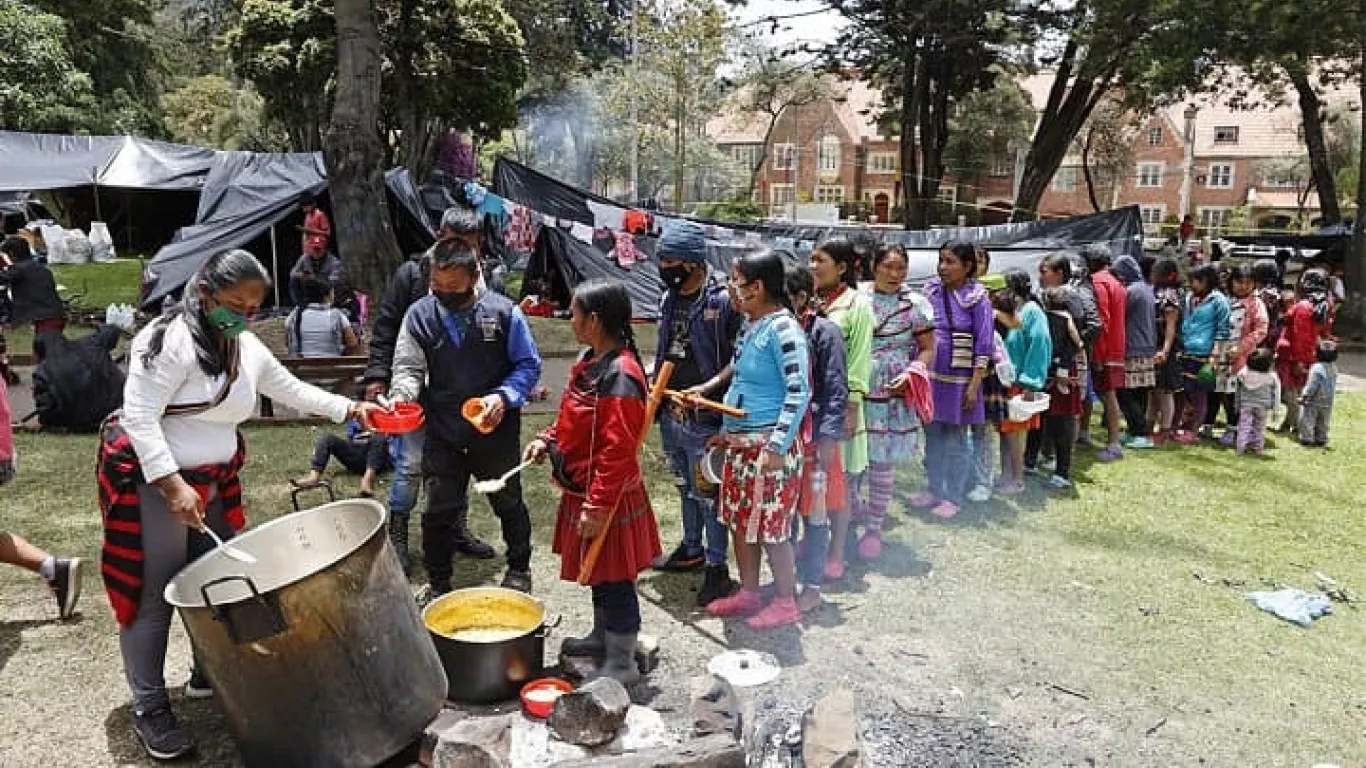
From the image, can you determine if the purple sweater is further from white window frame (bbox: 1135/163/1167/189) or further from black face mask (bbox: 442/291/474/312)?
white window frame (bbox: 1135/163/1167/189)

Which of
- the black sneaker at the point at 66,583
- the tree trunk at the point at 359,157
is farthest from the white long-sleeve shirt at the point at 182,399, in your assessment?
the tree trunk at the point at 359,157

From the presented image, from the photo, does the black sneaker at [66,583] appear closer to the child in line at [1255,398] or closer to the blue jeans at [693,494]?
the blue jeans at [693,494]

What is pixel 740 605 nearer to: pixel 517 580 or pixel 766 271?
pixel 517 580

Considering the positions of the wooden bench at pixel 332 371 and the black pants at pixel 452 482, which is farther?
the wooden bench at pixel 332 371

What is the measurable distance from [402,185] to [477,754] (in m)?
11.8

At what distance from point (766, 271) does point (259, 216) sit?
1075cm

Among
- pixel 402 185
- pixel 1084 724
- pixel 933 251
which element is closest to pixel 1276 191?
pixel 933 251

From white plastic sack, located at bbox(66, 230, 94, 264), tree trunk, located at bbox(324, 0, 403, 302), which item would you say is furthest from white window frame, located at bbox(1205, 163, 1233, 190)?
white plastic sack, located at bbox(66, 230, 94, 264)

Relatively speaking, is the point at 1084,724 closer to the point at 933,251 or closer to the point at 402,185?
the point at 933,251

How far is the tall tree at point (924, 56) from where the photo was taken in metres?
19.5

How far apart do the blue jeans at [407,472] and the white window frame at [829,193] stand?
55.2m

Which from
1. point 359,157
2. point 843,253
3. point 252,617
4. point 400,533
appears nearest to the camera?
point 252,617

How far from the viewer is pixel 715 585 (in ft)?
14.9

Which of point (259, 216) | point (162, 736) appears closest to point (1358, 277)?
point (259, 216)
